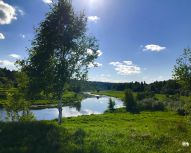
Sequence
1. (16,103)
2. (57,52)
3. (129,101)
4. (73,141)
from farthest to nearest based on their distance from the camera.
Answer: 1. (129,101)
2. (16,103)
3. (57,52)
4. (73,141)

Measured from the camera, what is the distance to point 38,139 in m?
19.3

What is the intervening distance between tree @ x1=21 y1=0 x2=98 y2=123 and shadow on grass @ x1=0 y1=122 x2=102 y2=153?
11.1 metres

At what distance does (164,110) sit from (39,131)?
295 ft

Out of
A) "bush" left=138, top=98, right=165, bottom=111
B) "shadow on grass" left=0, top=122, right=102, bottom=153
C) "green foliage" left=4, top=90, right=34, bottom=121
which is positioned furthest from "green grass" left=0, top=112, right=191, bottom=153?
"bush" left=138, top=98, right=165, bottom=111

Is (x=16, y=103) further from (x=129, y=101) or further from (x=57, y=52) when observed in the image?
(x=129, y=101)

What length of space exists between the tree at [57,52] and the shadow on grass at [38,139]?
11.1 m

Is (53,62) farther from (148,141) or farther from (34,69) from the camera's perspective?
(148,141)

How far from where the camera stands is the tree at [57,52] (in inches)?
1324

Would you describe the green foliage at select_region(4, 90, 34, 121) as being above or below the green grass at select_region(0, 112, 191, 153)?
above

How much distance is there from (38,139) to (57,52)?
16375 mm

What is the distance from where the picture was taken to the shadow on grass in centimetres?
1730

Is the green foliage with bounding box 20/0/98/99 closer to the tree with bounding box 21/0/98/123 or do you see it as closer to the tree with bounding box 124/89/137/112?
the tree with bounding box 21/0/98/123

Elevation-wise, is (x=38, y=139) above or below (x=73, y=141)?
above

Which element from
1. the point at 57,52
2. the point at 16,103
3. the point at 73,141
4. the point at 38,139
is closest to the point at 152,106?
the point at 16,103
